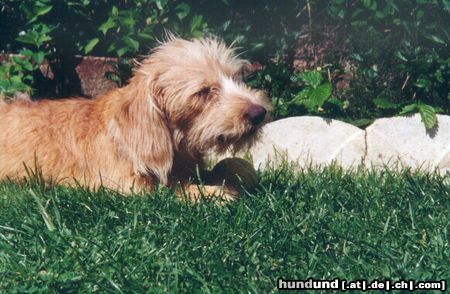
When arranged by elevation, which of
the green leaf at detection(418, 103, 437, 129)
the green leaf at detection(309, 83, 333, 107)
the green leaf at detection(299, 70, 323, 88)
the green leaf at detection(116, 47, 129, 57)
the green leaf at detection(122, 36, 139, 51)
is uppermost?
the green leaf at detection(122, 36, 139, 51)

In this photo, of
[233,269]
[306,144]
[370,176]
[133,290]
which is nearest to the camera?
[133,290]

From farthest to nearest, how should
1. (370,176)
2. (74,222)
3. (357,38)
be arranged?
(357,38) < (370,176) < (74,222)

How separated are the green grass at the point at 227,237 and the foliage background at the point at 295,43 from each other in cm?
187

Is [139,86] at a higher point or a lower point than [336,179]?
higher

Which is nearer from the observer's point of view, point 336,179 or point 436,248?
point 436,248

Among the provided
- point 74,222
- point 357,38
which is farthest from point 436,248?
point 357,38

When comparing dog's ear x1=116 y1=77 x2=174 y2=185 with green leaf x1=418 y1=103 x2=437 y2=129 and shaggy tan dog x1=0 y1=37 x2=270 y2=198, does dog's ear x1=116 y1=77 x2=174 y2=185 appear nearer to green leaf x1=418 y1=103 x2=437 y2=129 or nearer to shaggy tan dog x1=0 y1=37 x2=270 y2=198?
shaggy tan dog x1=0 y1=37 x2=270 y2=198

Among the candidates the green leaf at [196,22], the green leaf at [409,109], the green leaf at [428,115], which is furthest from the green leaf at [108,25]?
the green leaf at [428,115]

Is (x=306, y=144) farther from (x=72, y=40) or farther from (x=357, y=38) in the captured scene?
(x=72, y=40)

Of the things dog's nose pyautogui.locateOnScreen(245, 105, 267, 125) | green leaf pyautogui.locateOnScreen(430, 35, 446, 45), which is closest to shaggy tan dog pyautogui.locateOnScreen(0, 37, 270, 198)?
dog's nose pyautogui.locateOnScreen(245, 105, 267, 125)

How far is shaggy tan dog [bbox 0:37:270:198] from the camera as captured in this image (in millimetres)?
4969

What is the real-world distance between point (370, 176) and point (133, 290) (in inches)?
85.0

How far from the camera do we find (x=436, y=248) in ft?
12.0

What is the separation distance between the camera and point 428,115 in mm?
6309
